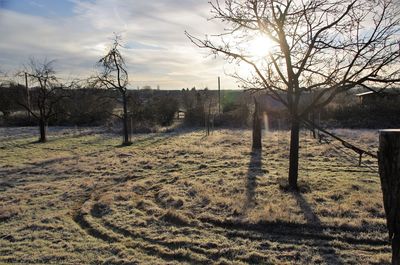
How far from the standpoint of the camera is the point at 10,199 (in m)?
8.20

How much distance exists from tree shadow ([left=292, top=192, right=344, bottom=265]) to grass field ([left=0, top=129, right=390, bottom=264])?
24mm

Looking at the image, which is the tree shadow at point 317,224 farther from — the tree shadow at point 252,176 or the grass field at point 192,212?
the tree shadow at point 252,176

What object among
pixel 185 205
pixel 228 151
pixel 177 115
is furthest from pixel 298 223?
pixel 177 115

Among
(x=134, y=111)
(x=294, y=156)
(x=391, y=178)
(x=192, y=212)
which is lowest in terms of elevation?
(x=192, y=212)

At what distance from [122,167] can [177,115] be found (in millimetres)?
18097

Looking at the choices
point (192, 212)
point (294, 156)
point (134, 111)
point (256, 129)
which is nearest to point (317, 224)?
point (192, 212)

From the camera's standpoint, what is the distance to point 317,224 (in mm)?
6109

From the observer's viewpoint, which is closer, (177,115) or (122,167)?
(122,167)

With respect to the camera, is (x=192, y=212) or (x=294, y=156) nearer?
(x=192, y=212)

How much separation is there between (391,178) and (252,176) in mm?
7110

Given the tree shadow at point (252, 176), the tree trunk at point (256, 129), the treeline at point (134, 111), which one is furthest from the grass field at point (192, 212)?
the treeline at point (134, 111)

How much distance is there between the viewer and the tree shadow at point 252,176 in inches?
291

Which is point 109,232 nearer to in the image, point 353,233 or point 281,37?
point 353,233

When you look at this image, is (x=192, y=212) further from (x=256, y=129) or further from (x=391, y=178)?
(x=256, y=129)
